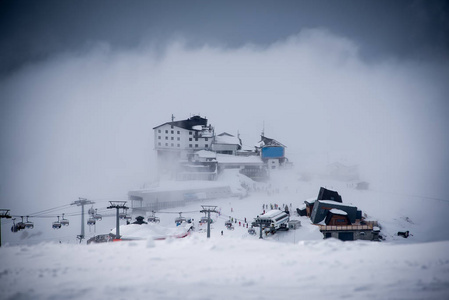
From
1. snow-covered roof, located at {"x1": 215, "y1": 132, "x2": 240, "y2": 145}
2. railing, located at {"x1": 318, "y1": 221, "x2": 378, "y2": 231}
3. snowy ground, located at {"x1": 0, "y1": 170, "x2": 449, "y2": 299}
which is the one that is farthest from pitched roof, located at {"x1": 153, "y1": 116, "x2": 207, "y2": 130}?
snowy ground, located at {"x1": 0, "y1": 170, "x2": 449, "y2": 299}

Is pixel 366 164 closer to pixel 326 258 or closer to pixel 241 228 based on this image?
pixel 241 228

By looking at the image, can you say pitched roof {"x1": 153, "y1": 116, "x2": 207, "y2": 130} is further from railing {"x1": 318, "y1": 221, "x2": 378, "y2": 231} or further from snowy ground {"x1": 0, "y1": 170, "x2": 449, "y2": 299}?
snowy ground {"x1": 0, "y1": 170, "x2": 449, "y2": 299}

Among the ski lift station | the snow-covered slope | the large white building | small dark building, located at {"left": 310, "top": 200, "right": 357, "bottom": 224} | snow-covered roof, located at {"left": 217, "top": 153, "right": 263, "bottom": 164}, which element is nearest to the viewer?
Result: the snow-covered slope

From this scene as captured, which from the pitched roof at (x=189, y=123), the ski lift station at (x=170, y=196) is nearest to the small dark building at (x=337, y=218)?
the ski lift station at (x=170, y=196)

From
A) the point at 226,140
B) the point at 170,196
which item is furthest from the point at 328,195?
the point at 226,140

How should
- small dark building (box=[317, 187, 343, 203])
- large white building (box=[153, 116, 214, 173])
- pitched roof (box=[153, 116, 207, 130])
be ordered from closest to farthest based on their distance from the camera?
1. small dark building (box=[317, 187, 343, 203])
2. large white building (box=[153, 116, 214, 173])
3. pitched roof (box=[153, 116, 207, 130])

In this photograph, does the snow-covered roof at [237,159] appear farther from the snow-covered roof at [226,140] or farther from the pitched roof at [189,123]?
Result: the pitched roof at [189,123]

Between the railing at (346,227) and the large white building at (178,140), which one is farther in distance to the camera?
the large white building at (178,140)

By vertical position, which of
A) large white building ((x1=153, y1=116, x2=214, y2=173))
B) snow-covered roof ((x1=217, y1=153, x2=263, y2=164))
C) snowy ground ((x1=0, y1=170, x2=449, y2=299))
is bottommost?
snowy ground ((x1=0, y1=170, x2=449, y2=299))

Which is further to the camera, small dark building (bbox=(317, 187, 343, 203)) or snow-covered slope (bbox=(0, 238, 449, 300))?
small dark building (bbox=(317, 187, 343, 203))

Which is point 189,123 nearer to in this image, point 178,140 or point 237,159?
point 178,140

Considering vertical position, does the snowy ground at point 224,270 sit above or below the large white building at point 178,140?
below

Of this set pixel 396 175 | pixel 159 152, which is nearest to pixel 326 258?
pixel 159 152

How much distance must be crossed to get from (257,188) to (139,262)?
46331 mm
